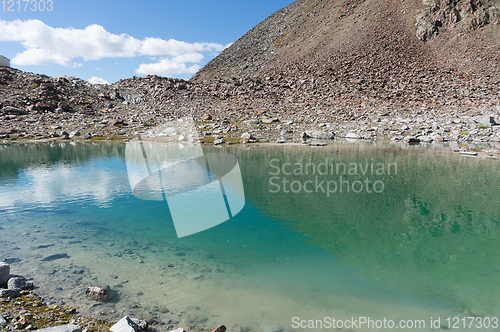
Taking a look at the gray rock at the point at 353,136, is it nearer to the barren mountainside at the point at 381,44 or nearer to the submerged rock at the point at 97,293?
the barren mountainside at the point at 381,44

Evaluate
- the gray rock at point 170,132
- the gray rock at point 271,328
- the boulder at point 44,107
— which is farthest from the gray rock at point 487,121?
the boulder at point 44,107

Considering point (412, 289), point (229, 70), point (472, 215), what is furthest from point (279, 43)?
point (412, 289)

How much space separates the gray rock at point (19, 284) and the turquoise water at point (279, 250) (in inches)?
17.4

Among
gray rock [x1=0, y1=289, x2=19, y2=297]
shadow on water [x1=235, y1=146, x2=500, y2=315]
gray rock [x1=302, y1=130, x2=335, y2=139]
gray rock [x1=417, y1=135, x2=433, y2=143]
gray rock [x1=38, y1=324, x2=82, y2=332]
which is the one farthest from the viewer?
gray rock [x1=302, y1=130, x2=335, y2=139]

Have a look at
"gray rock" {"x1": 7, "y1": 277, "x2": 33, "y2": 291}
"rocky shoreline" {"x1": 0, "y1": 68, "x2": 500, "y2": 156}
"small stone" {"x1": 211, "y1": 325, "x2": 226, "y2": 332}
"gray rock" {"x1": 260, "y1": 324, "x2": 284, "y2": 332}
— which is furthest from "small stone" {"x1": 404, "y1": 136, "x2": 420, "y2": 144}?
"gray rock" {"x1": 7, "y1": 277, "x2": 33, "y2": 291}

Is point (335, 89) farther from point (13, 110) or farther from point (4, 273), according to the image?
point (4, 273)

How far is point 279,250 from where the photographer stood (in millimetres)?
12438

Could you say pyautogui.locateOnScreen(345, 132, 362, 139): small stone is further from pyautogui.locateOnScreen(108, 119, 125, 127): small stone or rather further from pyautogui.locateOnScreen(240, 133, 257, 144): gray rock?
pyautogui.locateOnScreen(108, 119, 125, 127): small stone

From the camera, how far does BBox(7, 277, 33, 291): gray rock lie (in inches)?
344

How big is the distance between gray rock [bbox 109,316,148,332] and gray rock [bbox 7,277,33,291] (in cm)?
395

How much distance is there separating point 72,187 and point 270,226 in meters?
17.7

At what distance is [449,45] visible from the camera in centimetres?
8344

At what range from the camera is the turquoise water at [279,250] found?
871cm

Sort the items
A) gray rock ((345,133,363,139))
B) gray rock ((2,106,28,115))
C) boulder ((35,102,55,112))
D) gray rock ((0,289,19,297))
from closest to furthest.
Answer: gray rock ((0,289,19,297))
gray rock ((345,133,363,139))
gray rock ((2,106,28,115))
boulder ((35,102,55,112))
